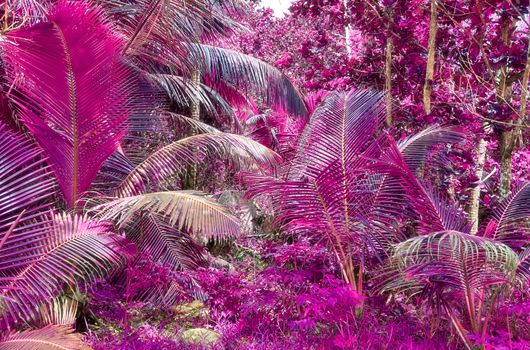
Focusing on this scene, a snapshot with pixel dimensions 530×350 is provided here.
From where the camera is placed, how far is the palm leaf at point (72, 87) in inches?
183

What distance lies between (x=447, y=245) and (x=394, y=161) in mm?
674

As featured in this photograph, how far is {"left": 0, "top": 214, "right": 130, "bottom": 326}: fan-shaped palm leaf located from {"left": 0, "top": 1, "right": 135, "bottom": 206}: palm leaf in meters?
1.18

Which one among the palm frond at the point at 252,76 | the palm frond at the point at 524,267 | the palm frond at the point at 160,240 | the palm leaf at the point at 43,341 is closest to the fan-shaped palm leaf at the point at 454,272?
the palm frond at the point at 524,267

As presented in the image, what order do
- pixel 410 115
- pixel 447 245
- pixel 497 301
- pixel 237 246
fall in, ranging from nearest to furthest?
pixel 447 245, pixel 497 301, pixel 410 115, pixel 237 246

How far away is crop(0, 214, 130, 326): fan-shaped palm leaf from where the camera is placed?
3.47m

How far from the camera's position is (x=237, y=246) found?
936 cm

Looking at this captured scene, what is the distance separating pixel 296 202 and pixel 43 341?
7.23ft

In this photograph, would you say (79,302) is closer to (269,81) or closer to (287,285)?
(287,285)

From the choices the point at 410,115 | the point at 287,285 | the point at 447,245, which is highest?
the point at 410,115

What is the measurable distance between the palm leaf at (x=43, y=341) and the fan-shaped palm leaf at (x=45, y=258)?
0.18 meters

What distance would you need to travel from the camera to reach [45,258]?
3.68m

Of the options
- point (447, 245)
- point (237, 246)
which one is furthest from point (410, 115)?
point (237, 246)

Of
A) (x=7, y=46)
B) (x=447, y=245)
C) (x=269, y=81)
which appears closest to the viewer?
(x=447, y=245)

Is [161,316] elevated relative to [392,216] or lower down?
lower down
